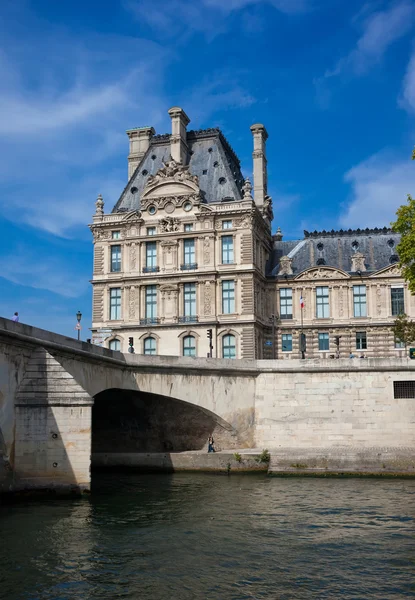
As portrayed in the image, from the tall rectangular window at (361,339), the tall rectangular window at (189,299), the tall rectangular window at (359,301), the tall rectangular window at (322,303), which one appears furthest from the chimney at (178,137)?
the tall rectangular window at (361,339)

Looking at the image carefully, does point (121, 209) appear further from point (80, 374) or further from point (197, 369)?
point (80, 374)

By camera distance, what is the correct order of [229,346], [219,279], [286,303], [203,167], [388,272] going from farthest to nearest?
[203,167]
[286,303]
[388,272]
[219,279]
[229,346]

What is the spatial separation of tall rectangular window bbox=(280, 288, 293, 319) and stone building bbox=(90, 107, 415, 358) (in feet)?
0.28

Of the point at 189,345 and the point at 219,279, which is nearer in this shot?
the point at 189,345

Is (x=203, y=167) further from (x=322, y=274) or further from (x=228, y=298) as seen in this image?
(x=322, y=274)

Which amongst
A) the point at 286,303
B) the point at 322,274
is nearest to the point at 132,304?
the point at 286,303

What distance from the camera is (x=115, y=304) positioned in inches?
2258

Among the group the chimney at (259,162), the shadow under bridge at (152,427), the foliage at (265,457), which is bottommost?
the foliage at (265,457)

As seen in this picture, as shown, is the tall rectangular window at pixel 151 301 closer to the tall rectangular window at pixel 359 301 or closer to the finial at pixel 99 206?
the finial at pixel 99 206

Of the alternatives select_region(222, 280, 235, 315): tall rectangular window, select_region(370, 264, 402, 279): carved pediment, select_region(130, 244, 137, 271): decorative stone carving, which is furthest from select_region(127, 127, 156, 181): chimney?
select_region(370, 264, 402, 279): carved pediment

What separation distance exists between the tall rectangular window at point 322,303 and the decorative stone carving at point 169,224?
41.6 feet

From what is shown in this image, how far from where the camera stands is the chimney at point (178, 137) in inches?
2340

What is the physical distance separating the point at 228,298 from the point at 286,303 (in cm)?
614

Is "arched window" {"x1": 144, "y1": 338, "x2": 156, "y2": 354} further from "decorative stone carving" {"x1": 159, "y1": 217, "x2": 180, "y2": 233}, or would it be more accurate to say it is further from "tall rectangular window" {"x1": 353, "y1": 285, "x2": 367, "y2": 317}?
"tall rectangular window" {"x1": 353, "y1": 285, "x2": 367, "y2": 317}
